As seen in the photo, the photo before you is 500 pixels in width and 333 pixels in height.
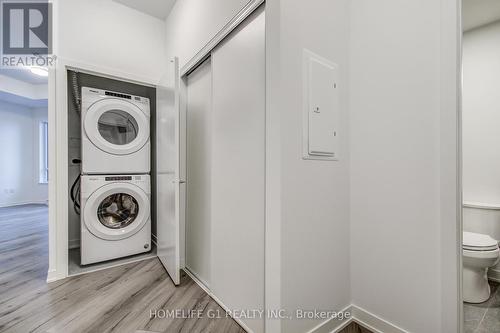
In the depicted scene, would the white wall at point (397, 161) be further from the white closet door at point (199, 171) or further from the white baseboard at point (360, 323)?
the white closet door at point (199, 171)

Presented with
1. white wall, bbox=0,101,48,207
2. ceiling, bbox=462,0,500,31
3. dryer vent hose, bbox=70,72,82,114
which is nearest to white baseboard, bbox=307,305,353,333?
ceiling, bbox=462,0,500,31

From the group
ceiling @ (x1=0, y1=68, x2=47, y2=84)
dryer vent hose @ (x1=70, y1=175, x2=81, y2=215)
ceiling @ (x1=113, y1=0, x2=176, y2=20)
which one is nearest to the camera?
ceiling @ (x1=113, y1=0, x2=176, y2=20)

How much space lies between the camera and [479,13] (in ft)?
3.86

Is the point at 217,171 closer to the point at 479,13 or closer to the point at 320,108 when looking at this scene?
the point at 320,108

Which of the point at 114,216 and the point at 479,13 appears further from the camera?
the point at 114,216

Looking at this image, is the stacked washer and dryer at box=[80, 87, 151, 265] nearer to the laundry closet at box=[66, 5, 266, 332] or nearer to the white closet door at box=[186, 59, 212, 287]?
the laundry closet at box=[66, 5, 266, 332]

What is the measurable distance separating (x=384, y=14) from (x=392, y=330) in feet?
5.98

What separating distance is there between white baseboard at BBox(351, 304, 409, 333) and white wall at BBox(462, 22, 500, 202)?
81 centimetres

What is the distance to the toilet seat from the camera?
3.92ft

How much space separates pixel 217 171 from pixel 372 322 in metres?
1.37

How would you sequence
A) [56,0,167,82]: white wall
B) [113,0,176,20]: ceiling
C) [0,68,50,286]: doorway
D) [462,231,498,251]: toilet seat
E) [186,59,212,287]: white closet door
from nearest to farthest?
[462,231,498,251]: toilet seat, [186,59,212,287]: white closet door, [56,0,167,82]: white wall, [113,0,176,20]: ceiling, [0,68,50,286]: doorway

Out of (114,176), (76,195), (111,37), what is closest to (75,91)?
(111,37)

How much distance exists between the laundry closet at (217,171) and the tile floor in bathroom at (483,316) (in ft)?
3.56

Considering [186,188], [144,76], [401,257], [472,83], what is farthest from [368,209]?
[144,76]
